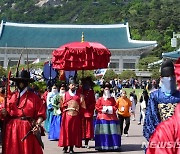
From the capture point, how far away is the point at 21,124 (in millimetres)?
6945

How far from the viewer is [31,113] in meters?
6.99

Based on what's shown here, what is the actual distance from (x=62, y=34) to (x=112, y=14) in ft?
149

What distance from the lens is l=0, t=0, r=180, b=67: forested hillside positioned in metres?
87.5

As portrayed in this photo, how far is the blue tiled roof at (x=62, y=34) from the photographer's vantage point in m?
63.0

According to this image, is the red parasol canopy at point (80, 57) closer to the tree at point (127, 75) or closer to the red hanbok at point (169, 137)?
the red hanbok at point (169, 137)

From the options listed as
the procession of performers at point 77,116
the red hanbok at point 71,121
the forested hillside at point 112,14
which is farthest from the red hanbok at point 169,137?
the forested hillside at point 112,14

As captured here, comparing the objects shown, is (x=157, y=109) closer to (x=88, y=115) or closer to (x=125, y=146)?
(x=88, y=115)

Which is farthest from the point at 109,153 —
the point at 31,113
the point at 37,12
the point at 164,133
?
the point at 37,12

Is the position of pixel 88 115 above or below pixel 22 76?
below

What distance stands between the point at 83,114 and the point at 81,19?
109189 mm

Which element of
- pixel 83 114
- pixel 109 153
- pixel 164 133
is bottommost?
pixel 109 153

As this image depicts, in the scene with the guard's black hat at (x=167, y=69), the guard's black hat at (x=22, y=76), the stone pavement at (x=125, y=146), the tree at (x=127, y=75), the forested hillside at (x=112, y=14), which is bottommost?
the tree at (x=127, y=75)

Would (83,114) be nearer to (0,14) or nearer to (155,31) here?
(155,31)

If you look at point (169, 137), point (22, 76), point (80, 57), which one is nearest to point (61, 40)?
point (80, 57)
